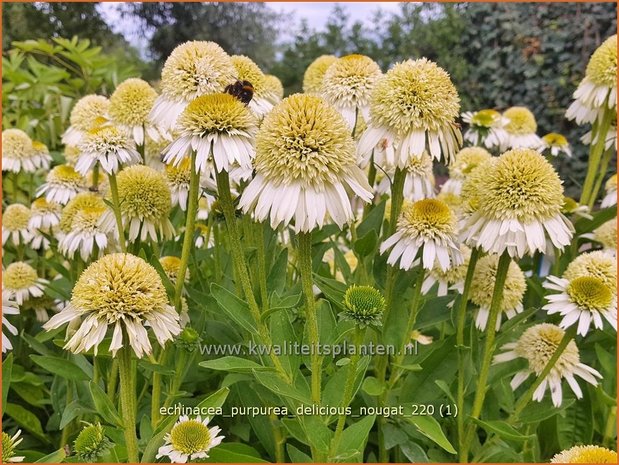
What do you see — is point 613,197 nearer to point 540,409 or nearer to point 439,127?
point 540,409

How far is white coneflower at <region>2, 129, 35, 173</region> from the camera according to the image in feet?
6.18

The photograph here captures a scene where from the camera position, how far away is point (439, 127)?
1010 millimetres

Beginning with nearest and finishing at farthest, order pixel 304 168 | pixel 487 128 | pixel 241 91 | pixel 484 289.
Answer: pixel 304 168, pixel 241 91, pixel 484 289, pixel 487 128

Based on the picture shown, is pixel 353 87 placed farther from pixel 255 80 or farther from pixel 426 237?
pixel 426 237

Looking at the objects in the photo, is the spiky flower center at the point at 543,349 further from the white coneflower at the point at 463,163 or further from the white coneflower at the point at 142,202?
the white coneflower at the point at 142,202

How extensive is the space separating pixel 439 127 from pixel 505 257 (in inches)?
10.1

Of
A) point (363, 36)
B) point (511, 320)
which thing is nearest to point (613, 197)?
→ point (511, 320)

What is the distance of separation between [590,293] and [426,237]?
1.24 feet

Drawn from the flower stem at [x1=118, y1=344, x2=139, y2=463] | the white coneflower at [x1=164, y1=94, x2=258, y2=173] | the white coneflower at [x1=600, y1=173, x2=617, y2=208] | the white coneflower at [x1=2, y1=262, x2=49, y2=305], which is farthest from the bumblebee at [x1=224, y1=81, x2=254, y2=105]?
the white coneflower at [x1=600, y1=173, x2=617, y2=208]

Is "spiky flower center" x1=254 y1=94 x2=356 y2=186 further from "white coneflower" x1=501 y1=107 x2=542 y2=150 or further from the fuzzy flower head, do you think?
"white coneflower" x1=501 y1=107 x2=542 y2=150

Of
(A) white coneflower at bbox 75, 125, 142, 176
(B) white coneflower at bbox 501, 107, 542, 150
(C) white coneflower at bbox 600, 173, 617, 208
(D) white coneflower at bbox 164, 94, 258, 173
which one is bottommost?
(D) white coneflower at bbox 164, 94, 258, 173

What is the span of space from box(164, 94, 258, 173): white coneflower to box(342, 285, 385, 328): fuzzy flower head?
0.86ft

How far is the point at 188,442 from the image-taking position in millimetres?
915

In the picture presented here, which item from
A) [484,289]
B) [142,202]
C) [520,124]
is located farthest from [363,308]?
[520,124]
